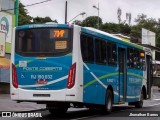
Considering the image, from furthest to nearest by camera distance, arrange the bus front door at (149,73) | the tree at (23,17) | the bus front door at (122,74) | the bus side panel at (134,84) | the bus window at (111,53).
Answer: the tree at (23,17) → the bus front door at (149,73) → the bus side panel at (134,84) → the bus front door at (122,74) → the bus window at (111,53)

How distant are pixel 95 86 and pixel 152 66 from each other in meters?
9.83

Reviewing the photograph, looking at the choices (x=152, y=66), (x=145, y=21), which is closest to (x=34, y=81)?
(x=152, y=66)

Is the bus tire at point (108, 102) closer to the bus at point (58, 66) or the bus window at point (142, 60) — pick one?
the bus at point (58, 66)

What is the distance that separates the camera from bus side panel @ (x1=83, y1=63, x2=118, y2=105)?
16.4 meters

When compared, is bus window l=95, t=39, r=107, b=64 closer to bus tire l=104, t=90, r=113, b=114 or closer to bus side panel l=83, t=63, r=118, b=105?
bus side panel l=83, t=63, r=118, b=105

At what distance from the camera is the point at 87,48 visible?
16.6m

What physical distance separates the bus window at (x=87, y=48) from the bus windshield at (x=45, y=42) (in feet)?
2.00

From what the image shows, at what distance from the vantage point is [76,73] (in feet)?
51.3

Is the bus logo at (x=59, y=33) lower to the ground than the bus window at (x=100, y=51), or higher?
higher

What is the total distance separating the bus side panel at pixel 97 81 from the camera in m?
16.4

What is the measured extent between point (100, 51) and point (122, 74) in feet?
10.9

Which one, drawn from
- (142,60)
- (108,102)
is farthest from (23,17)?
(108,102)

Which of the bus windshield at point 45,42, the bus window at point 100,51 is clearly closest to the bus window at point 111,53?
the bus window at point 100,51

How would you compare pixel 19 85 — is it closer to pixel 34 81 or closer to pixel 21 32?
pixel 34 81
